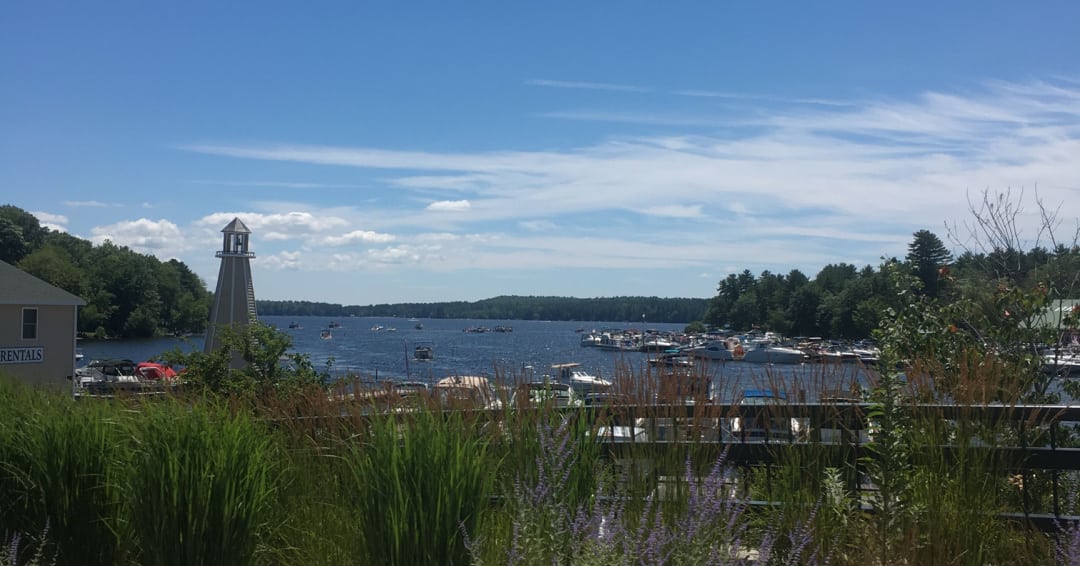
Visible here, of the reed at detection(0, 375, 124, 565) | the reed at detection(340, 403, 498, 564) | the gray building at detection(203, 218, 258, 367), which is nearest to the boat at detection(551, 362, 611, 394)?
the reed at detection(340, 403, 498, 564)

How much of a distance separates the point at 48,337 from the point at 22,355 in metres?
1.23

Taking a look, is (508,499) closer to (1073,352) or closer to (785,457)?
(785,457)

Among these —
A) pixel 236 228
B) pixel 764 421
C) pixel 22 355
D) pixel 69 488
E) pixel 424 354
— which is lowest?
pixel 22 355

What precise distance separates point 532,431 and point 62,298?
33882mm

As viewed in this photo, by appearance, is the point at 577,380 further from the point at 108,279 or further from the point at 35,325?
the point at 108,279

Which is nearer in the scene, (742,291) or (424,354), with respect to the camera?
(424,354)

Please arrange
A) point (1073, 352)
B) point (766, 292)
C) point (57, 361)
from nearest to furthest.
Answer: point (1073, 352) → point (57, 361) → point (766, 292)

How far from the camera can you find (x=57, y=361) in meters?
32.7

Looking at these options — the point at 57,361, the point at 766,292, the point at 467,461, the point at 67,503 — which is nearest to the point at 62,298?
the point at 57,361

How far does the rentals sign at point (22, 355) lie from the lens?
3075cm

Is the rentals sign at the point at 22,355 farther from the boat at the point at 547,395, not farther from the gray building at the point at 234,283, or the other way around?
the boat at the point at 547,395

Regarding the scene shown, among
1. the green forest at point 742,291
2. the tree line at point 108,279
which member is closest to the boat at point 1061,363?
the green forest at point 742,291

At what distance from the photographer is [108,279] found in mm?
116750

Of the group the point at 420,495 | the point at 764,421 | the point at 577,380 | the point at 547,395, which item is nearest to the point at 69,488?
the point at 420,495
